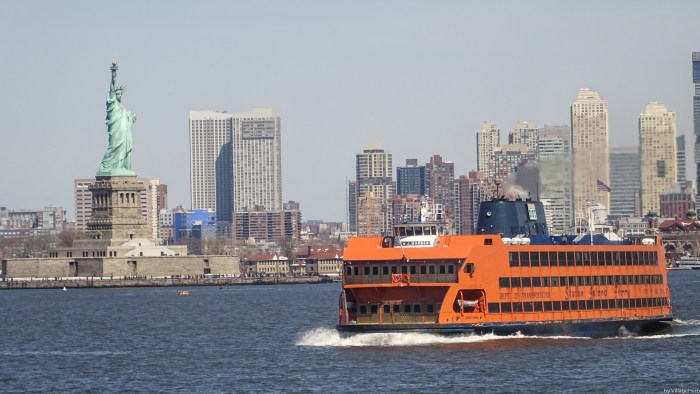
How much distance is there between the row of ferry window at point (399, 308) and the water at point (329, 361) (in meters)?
1.00

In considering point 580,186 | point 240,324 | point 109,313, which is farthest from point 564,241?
point 109,313

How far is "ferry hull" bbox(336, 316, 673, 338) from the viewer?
66.5 meters

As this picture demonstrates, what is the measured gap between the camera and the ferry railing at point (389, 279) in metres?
66.4

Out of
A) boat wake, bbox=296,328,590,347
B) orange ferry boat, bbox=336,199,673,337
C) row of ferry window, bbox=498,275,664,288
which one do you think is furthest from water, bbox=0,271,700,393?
row of ferry window, bbox=498,275,664,288

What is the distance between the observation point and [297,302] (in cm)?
13550

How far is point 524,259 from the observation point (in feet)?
228

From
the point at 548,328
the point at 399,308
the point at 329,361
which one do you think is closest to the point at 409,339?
the point at 399,308

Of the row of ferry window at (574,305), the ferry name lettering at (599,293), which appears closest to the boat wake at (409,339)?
the row of ferry window at (574,305)

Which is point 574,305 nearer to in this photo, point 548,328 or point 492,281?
point 548,328

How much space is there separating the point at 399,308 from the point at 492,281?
12.5ft

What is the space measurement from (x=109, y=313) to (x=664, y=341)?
2183 inches

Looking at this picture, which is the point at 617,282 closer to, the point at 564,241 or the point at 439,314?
the point at 564,241

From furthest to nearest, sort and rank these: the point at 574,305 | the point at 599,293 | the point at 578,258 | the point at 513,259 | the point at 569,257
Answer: the point at 599,293, the point at 578,258, the point at 574,305, the point at 569,257, the point at 513,259

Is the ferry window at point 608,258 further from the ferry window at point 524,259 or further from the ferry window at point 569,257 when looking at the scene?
the ferry window at point 524,259
